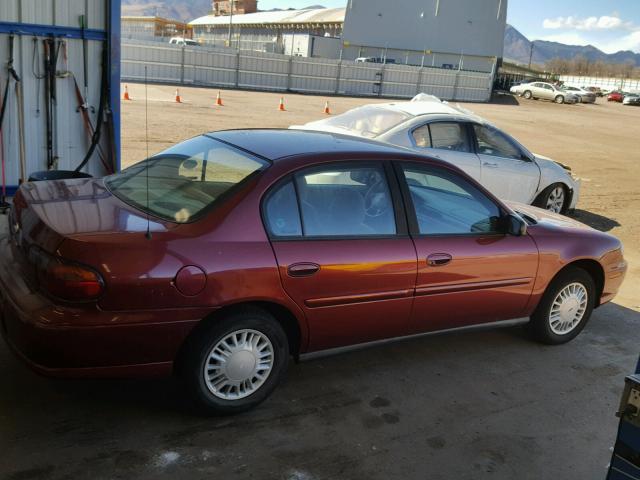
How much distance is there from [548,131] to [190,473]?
24.9 m

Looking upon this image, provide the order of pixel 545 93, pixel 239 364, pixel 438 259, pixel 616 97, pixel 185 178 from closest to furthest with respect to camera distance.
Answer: pixel 239 364, pixel 185 178, pixel 438 259, pixel 545 93, pixel 616 97

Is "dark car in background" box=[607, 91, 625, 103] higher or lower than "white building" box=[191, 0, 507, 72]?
lower

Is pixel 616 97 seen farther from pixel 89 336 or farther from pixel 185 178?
pixel 89 336

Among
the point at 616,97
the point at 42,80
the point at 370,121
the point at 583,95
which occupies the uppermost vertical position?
the point at 616,97

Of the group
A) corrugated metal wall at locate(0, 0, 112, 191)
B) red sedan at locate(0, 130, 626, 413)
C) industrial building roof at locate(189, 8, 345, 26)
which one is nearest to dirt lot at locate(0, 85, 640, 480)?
red sedan at locate(0, 130, 626, 413)

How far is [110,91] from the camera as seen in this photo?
7457mm

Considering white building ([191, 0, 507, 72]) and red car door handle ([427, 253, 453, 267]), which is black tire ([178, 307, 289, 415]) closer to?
red car door handle ([427, 253, 453, 267])

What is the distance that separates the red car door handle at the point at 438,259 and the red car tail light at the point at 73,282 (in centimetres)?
201

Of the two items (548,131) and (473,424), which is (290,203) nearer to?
(473,424)

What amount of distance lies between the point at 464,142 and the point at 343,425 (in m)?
5.26

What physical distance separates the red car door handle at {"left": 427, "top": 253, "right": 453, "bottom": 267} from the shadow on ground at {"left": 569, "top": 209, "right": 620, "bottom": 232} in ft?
20.6

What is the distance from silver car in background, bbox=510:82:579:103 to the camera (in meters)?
A: 47.7

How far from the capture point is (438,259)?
13.3ft

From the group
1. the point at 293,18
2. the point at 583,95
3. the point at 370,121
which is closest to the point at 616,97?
the point at 583,95
